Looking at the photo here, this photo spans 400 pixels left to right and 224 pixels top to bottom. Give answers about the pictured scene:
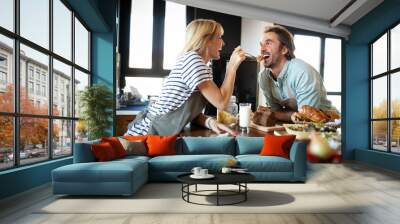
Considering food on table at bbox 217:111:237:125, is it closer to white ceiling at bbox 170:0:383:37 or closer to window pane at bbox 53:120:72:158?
white ceiling at bbox 170:0:383:37

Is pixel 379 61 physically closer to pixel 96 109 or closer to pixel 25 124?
pixel 96 109

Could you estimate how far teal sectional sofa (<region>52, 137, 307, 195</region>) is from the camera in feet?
11.7

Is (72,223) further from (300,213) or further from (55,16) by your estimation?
(55,16)

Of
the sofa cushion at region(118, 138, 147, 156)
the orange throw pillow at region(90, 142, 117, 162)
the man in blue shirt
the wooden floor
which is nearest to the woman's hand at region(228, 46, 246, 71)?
the man in blue shirt

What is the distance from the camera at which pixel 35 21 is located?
14.6 feet

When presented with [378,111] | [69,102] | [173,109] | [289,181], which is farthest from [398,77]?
[69,102]

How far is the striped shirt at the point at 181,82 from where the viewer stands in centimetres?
250

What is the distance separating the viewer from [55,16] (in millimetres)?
5074

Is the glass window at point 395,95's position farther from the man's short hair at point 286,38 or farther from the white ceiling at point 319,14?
the man's short hair at point 286,38

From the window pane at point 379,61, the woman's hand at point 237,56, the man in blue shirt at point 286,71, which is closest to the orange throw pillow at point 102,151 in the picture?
the woman's hand at point 237,56

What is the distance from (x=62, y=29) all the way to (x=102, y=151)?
2164 mm

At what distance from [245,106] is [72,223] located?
1.62m

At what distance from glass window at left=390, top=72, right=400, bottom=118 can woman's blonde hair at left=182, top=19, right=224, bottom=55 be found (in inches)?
180

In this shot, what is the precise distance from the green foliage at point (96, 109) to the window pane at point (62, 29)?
67cm
